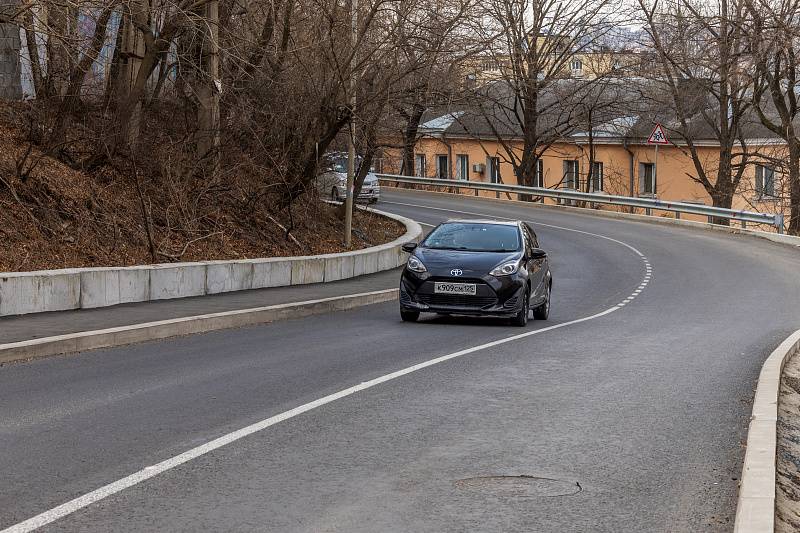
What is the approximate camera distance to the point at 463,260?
17938 mm

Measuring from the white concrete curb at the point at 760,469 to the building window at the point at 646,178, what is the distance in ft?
165

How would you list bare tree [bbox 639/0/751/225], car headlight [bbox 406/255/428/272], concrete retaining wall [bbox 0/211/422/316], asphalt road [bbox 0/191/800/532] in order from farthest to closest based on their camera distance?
bare tree [bbox 639/0/751/225], car headlight [bbox 406/255/428/272], concrete retaining wall [bbox 0/211/422/316], asphalt road [bbox 0/191/800/532]

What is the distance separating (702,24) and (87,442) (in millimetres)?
35844

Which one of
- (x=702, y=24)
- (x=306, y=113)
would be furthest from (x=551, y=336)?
(x=702, y=24)

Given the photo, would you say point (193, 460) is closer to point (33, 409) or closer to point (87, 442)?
point (87, 442)

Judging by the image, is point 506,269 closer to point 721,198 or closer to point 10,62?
point 10,62

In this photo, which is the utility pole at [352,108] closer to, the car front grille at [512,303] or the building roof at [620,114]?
the car front grille at [512,303]

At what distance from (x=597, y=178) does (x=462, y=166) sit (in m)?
10.9

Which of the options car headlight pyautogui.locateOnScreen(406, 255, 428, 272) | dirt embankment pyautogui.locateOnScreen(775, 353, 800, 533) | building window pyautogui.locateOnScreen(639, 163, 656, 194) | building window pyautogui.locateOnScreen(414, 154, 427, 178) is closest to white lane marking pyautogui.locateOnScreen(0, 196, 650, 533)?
dirt embankment pyautogui.locateOnScreen(775, 353, 800, 533)

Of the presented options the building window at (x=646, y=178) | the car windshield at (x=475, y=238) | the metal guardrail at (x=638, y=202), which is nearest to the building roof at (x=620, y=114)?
the building window at (x=646, y=178)

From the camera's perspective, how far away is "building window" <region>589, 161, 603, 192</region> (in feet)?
209

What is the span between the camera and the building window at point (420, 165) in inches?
2905

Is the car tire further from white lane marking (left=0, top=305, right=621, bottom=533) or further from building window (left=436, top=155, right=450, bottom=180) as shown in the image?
Result: building window (left=436, top=155, right=450, bottom=180)

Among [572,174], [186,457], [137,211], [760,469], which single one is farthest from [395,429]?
[572,174]
